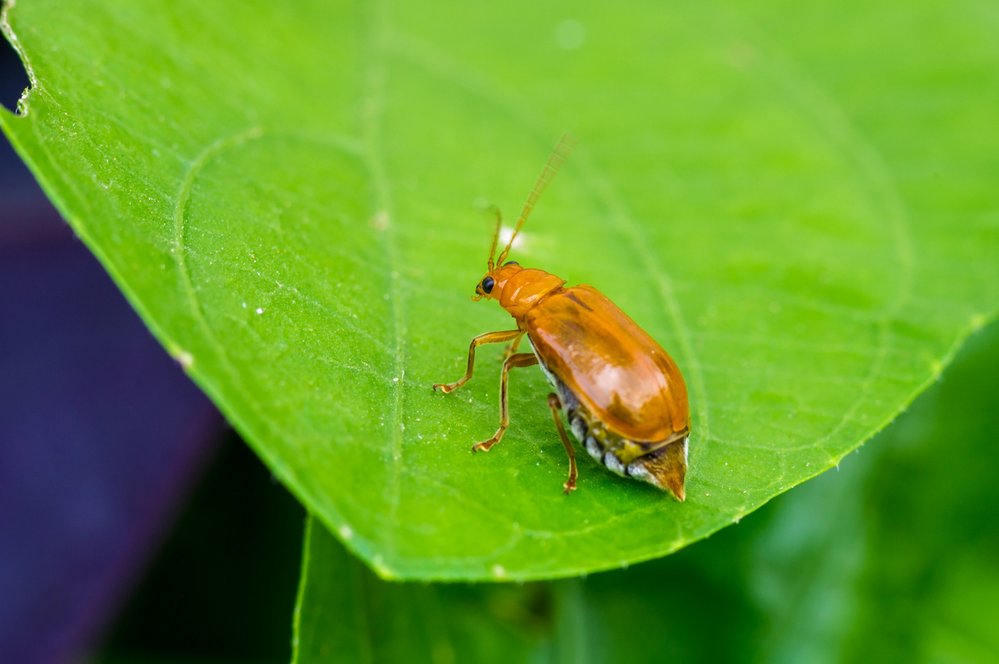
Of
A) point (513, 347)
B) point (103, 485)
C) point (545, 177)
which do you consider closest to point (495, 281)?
point (513, 347)

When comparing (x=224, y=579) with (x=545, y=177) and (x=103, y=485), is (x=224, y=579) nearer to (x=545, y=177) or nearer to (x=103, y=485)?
(x=103, y=485)

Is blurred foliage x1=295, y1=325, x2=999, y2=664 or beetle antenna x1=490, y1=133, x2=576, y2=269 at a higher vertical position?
beetle antenna x1=490, y1=133, x2=576, y2=269

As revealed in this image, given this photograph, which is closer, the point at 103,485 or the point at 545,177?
the point at 545,177

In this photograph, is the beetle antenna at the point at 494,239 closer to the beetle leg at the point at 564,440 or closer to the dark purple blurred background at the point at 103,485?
the beetle leg at the point at 564,440

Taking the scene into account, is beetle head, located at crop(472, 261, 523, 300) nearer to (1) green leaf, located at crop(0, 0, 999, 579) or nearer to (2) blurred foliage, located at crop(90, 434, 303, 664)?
(1) green leaf, located at crop(0, 0, 999, 579)

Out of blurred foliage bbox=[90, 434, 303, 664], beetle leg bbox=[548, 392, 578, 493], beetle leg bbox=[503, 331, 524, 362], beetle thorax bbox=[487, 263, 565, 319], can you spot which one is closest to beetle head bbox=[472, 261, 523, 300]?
beetle thorax bbox=[487, 263, 565, 319]

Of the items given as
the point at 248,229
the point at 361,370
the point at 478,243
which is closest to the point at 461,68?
the point at 478,243
